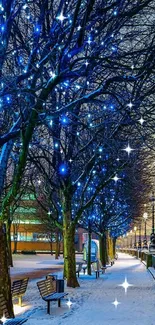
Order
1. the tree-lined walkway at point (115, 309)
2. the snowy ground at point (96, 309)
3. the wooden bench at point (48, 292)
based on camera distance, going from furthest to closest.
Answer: the wooden bench at point (48, 292) → the snowy ground at point (96, 309) → the tree-lined walkway at point (115, 309)

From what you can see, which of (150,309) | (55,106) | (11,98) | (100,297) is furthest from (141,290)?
(11,98)

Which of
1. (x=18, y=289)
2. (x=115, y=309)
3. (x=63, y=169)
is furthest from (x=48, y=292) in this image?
(x=63, y=169)

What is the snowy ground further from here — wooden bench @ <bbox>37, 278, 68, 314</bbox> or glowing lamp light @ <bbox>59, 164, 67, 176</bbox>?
glowing lamp light @ <bbox>59, 164, 67, 176</bbox>

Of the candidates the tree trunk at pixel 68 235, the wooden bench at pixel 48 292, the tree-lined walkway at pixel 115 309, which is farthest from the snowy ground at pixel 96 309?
the tree trunk at pixel 68 235

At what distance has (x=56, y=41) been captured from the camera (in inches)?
492

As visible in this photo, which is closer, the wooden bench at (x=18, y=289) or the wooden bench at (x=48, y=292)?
the wooden bench at (x=48, y=292)

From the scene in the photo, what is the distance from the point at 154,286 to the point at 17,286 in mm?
9997

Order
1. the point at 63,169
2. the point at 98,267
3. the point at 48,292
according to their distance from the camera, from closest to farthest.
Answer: the point at 48,292, the point at 63,169, the point at 98,267

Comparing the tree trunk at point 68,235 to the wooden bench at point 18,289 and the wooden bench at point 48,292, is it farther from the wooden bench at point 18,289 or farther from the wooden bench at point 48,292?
the wooden bench at point 18,289

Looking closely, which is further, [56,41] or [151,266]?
[151,266]

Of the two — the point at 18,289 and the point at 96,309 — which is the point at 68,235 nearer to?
the point at 18,289

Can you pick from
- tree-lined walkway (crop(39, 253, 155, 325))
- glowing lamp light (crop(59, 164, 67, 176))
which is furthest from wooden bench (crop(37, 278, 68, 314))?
glowing lamp light (crop(59, 164, 67, 176))

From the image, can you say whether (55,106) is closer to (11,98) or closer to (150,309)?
(11,98)

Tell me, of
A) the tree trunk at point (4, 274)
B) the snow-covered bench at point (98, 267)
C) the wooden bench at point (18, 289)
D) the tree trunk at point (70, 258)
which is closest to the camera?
the tree trunk at point (4, 274)
